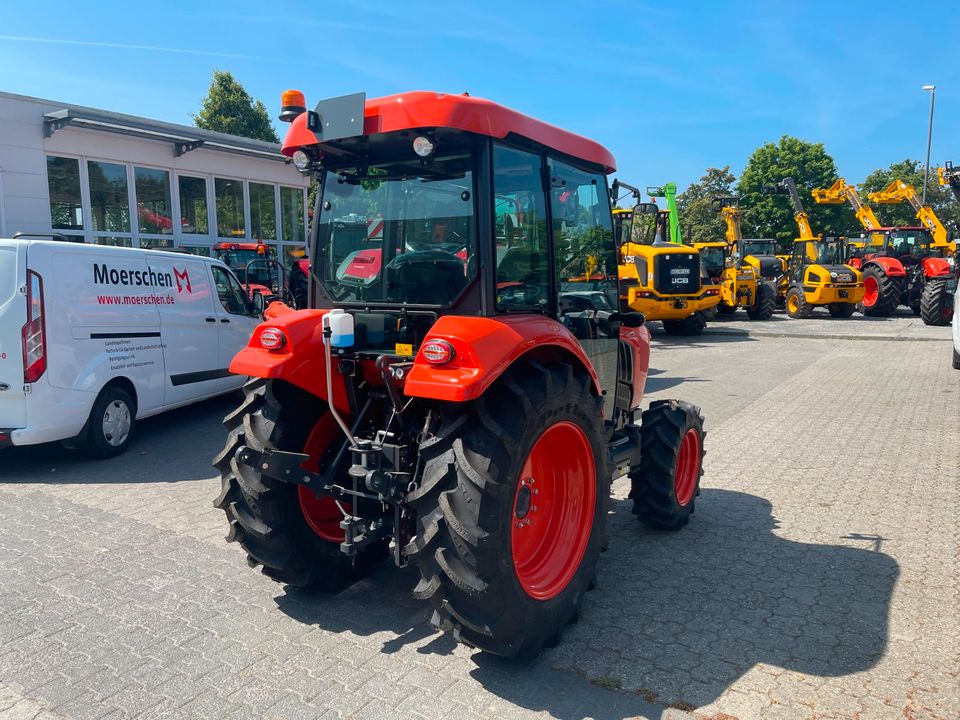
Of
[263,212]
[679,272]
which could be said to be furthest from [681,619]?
[263,212]

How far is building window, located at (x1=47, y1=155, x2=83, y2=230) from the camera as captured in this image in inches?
584

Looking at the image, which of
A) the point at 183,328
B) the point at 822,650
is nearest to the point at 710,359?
the point at 183,328

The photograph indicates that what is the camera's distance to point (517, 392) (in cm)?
314

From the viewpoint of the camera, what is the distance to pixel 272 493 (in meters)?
3.61

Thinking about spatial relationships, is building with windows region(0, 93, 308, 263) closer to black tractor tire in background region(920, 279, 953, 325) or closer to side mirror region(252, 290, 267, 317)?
side mirror region(252, 290, 267, 317)

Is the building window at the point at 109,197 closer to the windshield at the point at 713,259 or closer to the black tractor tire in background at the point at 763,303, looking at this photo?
the windshield at the point at 713,259

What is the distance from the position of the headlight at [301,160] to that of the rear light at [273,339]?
0.92 m

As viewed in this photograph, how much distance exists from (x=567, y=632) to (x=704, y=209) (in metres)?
51.4

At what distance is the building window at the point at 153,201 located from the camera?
16.5 m

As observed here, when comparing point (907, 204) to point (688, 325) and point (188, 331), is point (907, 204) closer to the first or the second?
point (688, 325)

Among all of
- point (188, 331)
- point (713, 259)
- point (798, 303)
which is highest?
point (713, 259)

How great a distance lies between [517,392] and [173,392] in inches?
238

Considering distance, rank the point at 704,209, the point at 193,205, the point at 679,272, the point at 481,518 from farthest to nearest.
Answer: the point at 704,209
the point at 193,205
the point at 679,272
the point at 481,518

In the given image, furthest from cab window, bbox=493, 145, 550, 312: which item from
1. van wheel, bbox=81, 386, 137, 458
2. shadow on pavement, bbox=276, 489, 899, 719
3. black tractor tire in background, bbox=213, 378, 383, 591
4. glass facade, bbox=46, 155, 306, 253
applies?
glass facade, bbox=46, 155, 306, 253
